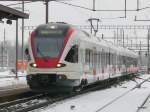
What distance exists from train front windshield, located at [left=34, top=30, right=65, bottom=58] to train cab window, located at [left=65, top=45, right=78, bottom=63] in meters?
0.48

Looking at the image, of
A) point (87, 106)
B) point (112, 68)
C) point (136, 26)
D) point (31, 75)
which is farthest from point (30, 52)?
point (136, 26)

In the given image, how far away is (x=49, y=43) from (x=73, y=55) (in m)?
1.18

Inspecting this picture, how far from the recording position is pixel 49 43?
72.4 feet

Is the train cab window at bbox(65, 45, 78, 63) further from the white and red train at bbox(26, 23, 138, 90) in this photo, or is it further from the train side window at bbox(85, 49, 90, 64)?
the train side window at bbox(85, 49, 90, 64)

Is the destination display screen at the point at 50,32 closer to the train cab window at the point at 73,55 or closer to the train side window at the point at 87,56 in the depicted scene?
the train cab window at the point at 73,55

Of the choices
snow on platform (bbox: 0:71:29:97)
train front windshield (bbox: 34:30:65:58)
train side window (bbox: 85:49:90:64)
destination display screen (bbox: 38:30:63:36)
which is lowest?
snow on platform (bbox: 0:71:29:97)

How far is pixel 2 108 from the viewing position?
58.3ft

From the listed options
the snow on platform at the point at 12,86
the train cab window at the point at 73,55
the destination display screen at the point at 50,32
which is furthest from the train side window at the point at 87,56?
the snow on platform at the point at 12,86

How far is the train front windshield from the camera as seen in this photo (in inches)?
862

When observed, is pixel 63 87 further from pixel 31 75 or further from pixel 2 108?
pixel 2 108

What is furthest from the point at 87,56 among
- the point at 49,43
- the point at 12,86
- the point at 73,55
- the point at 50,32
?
the point at 12,86

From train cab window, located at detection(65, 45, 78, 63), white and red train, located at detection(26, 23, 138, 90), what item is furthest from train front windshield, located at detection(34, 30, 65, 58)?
train cab window, located at detection(65, 45, 78, 63)

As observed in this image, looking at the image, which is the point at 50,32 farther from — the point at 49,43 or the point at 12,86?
the point at 12,86

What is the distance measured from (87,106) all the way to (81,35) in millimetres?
6268
